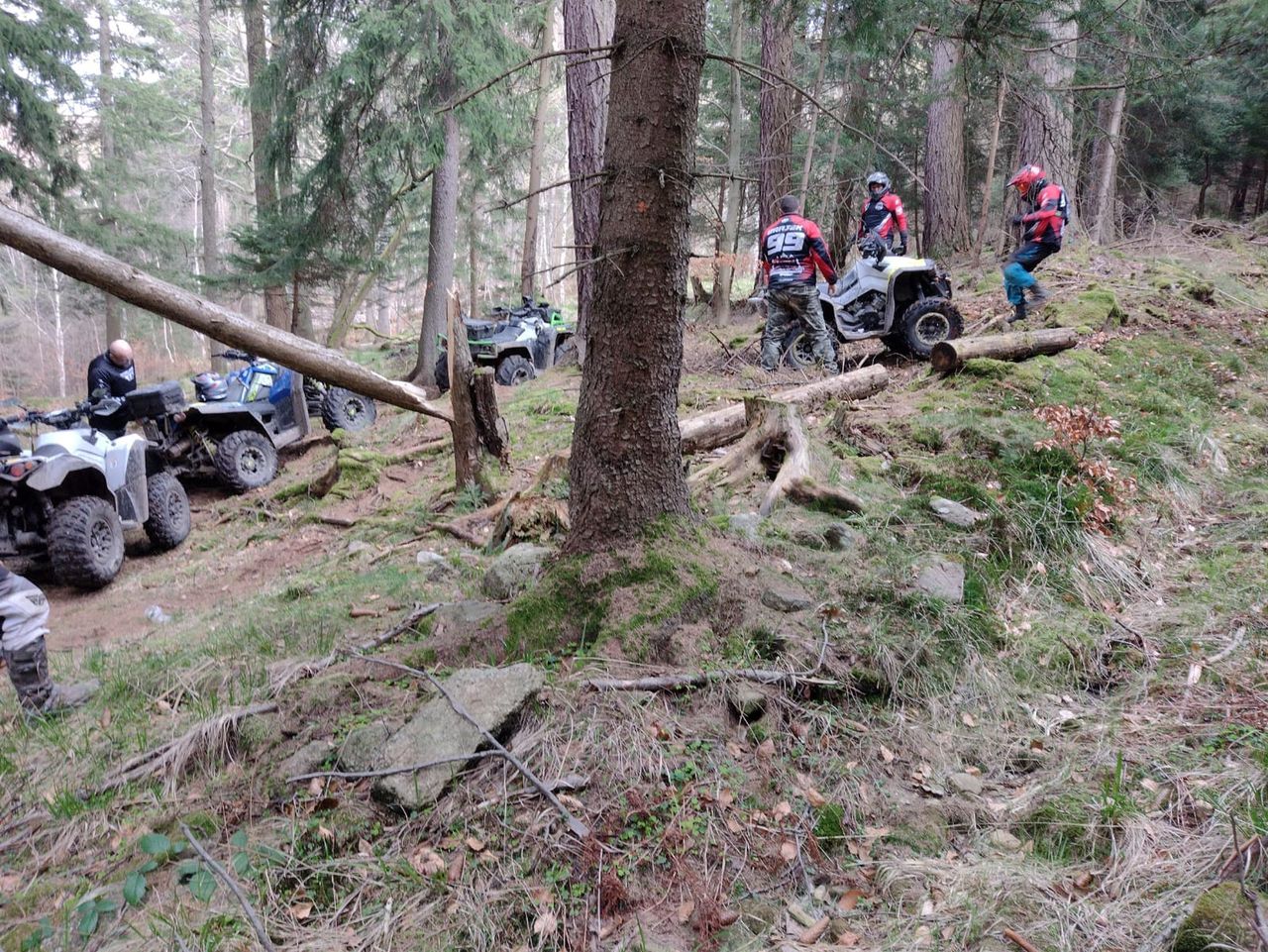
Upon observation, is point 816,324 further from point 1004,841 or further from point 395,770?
point 395,770

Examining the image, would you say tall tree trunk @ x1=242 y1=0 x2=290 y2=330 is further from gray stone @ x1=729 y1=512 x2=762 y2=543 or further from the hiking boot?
gray stone @ x1=729 y1=512 x2=762 y2=543

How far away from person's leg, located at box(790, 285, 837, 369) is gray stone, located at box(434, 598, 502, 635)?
5.94 meters

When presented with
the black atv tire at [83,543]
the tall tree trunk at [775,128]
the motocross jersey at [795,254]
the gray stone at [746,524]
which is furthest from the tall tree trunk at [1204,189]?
the black atv tire at [83,543]

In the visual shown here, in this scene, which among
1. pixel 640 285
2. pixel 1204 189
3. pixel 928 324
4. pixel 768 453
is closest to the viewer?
pixel 640 285

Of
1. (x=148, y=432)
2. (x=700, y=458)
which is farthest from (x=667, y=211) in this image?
(x=148, y=432)

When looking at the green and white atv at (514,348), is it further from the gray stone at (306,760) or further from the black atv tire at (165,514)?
the gray stone at (306,760)

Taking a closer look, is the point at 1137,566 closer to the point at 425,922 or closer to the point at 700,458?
the point at 700,458

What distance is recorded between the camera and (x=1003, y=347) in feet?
23.1

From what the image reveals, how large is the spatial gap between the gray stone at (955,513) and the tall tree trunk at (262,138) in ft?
37.2

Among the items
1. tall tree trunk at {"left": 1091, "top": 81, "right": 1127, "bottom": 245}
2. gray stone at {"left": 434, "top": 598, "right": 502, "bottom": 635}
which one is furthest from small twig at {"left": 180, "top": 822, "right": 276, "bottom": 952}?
tall tree trunk at {"left": 1091, "top": 81, "right": 1127, "bottom": 245}

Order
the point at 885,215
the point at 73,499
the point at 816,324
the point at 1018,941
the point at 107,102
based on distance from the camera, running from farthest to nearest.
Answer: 1. the point at 107,102
2. the point at 885,215
3. the point at 816,324
4. the point at 73,499
5. the point at 1018,941

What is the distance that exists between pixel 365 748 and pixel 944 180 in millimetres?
12849

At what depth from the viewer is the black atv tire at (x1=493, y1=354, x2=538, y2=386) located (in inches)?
481

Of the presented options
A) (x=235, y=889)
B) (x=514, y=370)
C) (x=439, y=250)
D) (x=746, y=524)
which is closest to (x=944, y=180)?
(x=514, y=370)
